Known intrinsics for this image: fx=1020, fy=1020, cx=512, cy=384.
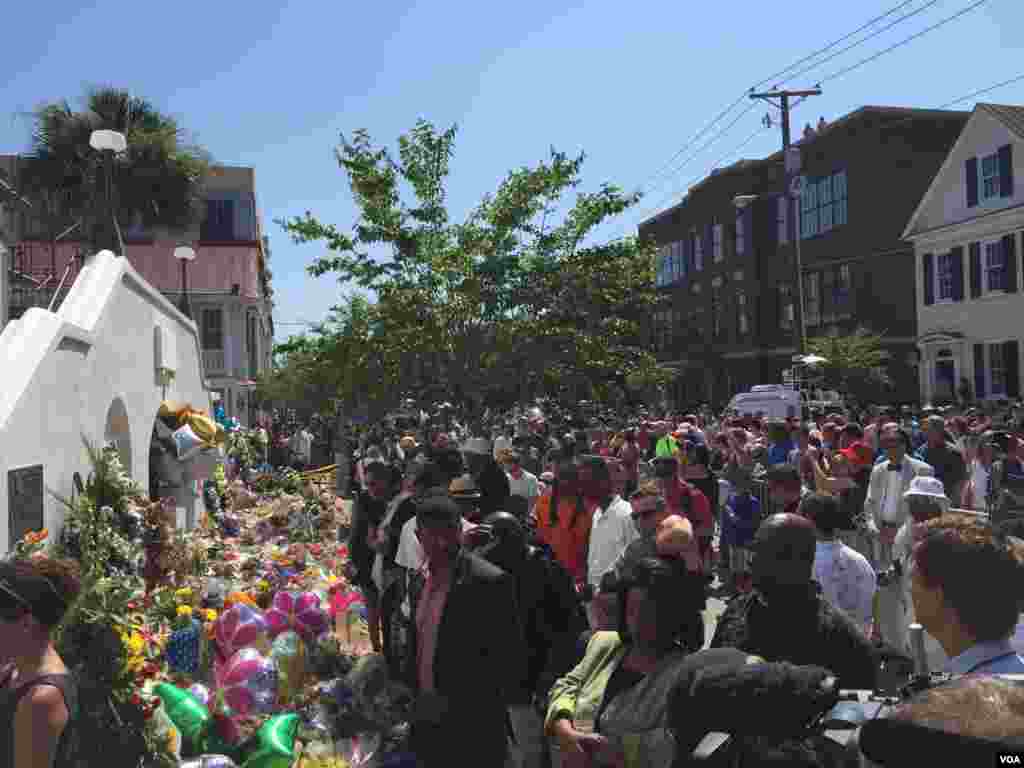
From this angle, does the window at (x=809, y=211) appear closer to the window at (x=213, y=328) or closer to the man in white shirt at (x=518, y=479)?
the window at (x=213, y=328)

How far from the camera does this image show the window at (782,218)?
43000 millimetres

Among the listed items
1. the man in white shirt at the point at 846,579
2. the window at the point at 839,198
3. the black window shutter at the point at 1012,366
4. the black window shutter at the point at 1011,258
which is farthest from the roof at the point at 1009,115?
the man in white shirt at the point at 846,579

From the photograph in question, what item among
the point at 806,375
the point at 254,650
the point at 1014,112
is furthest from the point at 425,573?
the point at 1014,112

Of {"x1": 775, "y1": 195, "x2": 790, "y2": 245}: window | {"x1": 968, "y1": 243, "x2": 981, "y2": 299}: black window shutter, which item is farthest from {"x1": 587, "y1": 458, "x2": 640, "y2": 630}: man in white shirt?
{"x1": 775, "y1": 195, "x2": 790, "y2": 245}: window

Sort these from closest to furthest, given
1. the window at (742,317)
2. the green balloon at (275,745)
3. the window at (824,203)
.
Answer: the green balloon at (275,745) → the window at (824,203) → the window at (742,317)

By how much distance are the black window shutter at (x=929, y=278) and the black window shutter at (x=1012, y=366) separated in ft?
13.0

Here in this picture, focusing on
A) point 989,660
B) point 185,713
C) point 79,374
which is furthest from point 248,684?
point 989,660

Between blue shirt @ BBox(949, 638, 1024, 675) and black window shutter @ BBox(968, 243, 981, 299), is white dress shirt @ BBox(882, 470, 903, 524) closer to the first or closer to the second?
blue shirt @ BBox(949, 638, 1024, 675)

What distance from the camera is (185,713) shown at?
5.55 m

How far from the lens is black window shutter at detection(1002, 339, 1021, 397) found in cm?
2831

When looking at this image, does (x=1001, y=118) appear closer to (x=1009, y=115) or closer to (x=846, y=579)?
(x=1009, y=115)

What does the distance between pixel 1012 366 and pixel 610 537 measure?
2567 cm

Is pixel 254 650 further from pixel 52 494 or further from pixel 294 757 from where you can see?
pixel 52 494

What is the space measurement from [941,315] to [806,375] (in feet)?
24.4
